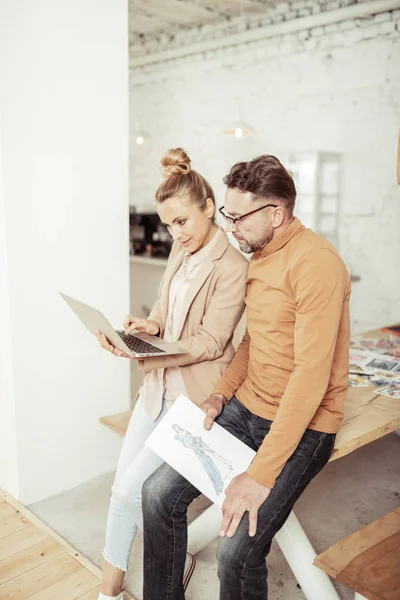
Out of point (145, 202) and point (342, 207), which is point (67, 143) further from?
point (145, 202)

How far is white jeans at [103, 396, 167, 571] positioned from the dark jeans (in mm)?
129

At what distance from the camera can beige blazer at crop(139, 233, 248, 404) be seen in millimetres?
1995

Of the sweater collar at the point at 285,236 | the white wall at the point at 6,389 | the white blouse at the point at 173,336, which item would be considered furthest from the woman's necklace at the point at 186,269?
the white wall at the point at 6,389

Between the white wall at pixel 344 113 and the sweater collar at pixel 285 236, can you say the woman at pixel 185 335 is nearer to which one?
the sweater collar at pixel 285 236

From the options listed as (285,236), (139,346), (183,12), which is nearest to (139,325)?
(139,346)

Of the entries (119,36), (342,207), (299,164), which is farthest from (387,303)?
(119,36)

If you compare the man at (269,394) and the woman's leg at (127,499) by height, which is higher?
the man at (269,394)

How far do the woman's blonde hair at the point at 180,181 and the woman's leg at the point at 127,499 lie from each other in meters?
0.78

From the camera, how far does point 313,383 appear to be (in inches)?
62.8

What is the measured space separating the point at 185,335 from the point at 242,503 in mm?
709

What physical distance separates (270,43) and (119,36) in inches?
127

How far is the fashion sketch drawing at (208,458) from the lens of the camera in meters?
1.72

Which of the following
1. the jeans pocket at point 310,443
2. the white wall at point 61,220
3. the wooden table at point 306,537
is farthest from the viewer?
the white wall at point 61,220

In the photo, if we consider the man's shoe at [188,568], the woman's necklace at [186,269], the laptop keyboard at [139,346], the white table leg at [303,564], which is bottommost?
the man's shoe at [188,568]
